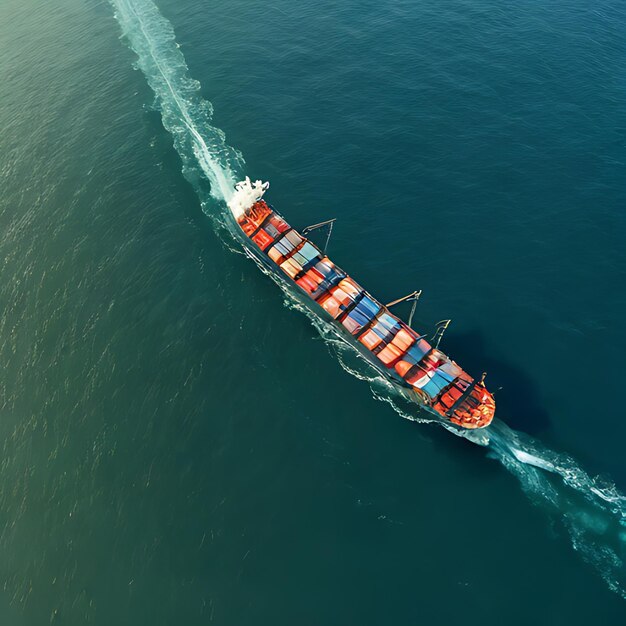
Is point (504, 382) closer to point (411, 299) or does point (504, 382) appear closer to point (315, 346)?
point (411, 299)

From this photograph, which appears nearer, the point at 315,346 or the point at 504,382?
the point at 504,382

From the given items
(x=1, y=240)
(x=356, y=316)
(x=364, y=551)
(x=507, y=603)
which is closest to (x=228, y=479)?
(x=364, y=551)

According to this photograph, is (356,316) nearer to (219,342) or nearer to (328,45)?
(219,342)

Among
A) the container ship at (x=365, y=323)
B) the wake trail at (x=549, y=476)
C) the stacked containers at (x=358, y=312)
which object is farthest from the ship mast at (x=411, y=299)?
the wake trail at (x=549, y=476)

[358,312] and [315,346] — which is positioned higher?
[358,312]

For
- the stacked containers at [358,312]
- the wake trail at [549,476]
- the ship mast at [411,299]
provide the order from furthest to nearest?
the ship mast at [411,299] < the stacked containers at [358,312] < the wake trail at [549,476]

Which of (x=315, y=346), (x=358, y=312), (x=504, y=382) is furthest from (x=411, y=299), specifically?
(x=504, y=382)

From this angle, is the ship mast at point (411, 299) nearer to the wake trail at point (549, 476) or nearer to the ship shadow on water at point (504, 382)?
the ship shadow on water at point (504, 382)
